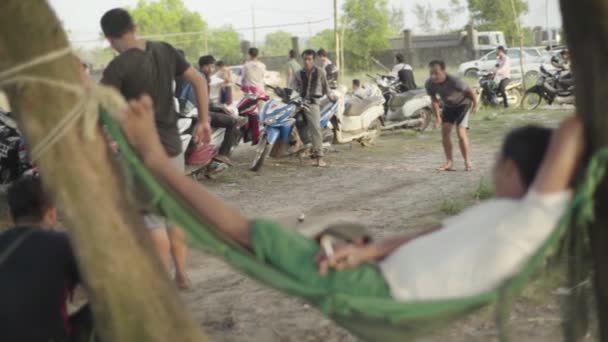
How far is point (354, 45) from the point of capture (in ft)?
102

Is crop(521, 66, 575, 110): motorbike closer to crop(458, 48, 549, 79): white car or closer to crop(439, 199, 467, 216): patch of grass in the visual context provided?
crop(458, 48, 549, 79): white car

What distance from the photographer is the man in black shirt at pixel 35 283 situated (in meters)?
2.38

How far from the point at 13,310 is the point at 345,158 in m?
7.93

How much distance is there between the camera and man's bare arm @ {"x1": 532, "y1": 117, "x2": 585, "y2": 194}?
226 centimetres

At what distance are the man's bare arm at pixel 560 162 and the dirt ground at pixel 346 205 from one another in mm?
1534

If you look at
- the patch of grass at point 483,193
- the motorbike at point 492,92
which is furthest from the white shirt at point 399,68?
the patch of grass at point 483,193

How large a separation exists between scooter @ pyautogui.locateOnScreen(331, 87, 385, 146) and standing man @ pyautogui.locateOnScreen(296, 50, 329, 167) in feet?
2.77

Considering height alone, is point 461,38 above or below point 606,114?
above

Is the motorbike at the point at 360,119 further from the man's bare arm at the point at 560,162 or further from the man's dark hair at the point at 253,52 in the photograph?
the man's bare arm at the point at 560,162

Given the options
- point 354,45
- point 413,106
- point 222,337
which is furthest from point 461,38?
point 222,337

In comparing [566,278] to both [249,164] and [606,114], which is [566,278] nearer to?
[606,114]

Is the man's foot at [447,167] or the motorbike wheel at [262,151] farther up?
the motorbike wheel at [262,151]

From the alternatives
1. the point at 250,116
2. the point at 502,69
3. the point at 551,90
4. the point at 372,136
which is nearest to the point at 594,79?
the point at 250,116

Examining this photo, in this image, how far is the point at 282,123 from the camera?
880cm
